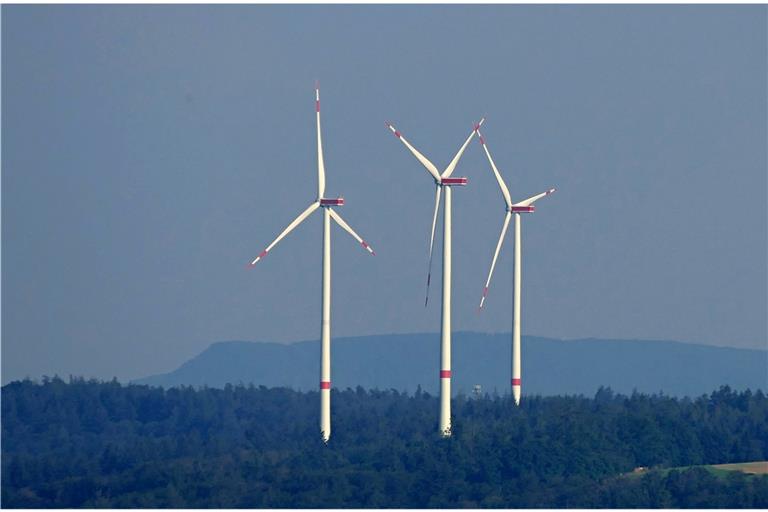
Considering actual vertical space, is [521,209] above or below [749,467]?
above

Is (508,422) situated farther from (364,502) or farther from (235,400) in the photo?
(235,400)

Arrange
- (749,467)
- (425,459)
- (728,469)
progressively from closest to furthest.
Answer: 1. (728,469)
2. (749,467)
3. (425,459)

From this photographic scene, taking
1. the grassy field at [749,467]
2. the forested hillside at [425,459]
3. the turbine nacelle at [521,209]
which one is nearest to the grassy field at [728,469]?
the grassy field at [749,467]

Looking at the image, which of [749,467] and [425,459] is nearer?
[749,467]

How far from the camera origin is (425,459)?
374 feet

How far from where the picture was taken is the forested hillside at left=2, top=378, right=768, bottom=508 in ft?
341

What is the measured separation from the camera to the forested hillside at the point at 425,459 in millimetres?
104062

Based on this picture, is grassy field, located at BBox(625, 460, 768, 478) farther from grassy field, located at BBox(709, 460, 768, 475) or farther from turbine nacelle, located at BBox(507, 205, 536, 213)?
turbine nacelle, located at BBox(507, 205, 536, 213)

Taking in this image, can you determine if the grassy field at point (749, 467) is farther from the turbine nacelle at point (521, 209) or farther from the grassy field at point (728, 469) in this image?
the turbine nacelle at point (521, 209)

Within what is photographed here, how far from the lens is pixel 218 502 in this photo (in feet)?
344

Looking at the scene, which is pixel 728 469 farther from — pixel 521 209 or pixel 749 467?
pixel 521 209

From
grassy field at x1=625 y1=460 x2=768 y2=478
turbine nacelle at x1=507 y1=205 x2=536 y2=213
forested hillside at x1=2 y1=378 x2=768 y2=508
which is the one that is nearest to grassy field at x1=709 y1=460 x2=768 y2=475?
grassy field at x1=625 y1=460 x2=768 y2=478

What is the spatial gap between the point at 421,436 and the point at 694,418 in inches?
700

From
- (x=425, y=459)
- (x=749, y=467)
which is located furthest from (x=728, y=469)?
(x=425, y=459)
